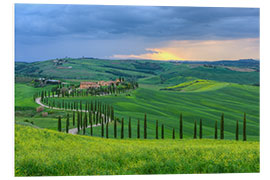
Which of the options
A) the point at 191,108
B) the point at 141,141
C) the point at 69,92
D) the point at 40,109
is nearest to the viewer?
the point at 141,141

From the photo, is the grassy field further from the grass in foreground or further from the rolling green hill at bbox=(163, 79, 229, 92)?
the grass in foreground

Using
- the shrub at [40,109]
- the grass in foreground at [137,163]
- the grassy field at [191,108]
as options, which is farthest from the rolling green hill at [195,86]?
the grass in foreground at [137,163]

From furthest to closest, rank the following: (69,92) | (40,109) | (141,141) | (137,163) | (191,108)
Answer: (191,108) < (69,92) < (40,109) < (141,141) < (137,163)

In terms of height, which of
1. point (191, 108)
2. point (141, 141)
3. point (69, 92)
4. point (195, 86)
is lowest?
point (191, 108)

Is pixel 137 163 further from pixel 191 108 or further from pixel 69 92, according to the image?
pixel 191 108

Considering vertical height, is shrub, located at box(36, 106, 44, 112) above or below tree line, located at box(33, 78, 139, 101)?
below

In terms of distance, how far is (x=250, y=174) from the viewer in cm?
1011

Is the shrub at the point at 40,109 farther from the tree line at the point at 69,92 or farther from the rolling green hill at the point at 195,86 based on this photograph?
the rolling green hill at the point at 195,86

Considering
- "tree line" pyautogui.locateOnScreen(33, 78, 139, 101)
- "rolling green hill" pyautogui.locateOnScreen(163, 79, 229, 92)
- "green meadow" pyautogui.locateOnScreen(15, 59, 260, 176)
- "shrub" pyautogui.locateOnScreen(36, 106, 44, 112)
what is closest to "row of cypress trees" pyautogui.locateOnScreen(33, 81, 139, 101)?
"tree line" pyautogui.locateOnScreen(33, 78, 139, 101)

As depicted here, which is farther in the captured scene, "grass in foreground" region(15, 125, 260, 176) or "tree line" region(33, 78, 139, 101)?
"tree line" region(33, 78, 139, 101)

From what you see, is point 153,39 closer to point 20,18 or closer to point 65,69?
point 20,18

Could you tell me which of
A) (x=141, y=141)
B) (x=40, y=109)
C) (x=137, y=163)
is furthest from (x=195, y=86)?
(x=137, y=163)
